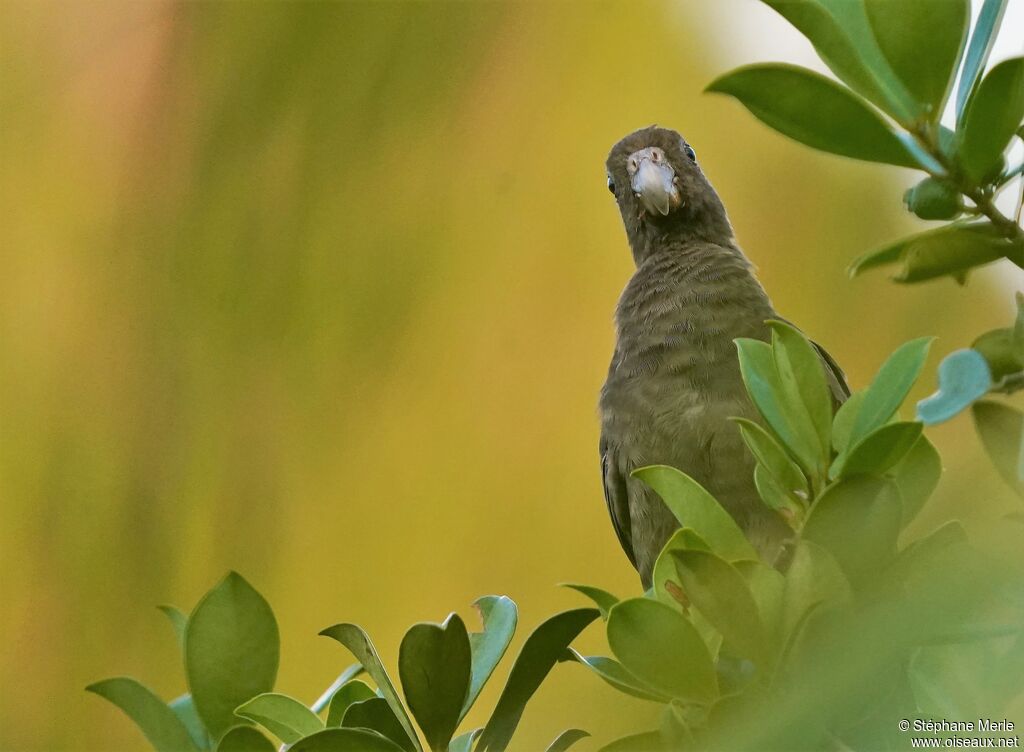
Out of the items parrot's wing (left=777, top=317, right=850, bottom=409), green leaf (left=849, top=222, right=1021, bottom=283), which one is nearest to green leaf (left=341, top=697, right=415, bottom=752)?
green leaf (left=849, top=222, right=1021, bottom=283)

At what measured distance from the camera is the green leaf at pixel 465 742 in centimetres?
79

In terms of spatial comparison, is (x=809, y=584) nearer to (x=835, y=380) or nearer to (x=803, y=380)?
(x=803, y=380)

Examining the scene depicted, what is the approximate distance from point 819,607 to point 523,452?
7.12 feet

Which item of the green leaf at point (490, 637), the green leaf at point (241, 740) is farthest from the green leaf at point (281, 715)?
the green leaf at point (490, 637)

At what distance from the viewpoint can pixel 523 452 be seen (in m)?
2.68

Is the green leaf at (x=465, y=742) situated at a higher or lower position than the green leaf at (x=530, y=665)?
lower

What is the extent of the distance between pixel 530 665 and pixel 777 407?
0.82 feet

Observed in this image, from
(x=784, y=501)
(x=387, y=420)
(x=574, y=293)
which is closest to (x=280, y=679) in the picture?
(x=387, y=420)

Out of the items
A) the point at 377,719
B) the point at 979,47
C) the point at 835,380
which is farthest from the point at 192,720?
the point at 835,380

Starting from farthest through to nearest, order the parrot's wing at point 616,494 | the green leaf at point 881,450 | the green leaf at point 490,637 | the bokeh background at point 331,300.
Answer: the bokeh background at point 331,300 < the parrot's wing at point 616,494 < the green leaf at point 490,637 < the green leaf at point 881,450

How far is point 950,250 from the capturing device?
0.67m

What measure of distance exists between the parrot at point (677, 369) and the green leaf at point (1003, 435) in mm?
632

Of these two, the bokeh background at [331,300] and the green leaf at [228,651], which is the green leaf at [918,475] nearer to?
the green leaf at [228,651]

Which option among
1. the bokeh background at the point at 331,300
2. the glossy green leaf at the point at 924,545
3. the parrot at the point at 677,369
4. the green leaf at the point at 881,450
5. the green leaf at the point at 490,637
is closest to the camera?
the glossy green leaf at the point at 924,545
